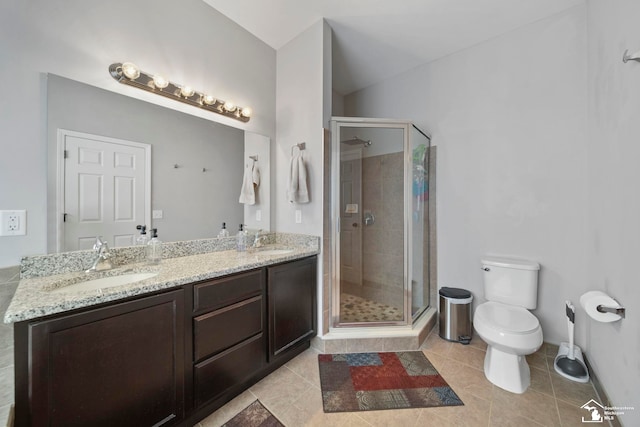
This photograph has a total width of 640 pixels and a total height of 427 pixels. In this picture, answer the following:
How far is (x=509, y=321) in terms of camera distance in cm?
177

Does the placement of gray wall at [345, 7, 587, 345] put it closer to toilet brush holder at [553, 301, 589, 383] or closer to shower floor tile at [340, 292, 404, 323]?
toilet brush holder at [553, 301, 589, 383]

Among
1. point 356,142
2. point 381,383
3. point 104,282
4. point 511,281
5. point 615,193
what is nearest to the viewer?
point 104,282

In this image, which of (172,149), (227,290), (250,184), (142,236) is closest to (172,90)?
(172,149)

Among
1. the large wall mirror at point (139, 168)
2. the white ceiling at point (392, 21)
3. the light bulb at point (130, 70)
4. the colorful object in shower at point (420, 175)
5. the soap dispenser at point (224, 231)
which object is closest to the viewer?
the large wall mirror at point (139, 168)

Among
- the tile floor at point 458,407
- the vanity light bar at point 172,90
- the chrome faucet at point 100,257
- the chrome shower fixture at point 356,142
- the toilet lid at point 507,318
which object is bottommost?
the tile floor at point 458,407

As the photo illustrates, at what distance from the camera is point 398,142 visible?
234 cm

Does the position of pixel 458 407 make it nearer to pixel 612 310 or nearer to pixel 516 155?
pixel 612 310

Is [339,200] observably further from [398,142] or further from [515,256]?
[515,256]

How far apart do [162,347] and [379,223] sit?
2.06 metres

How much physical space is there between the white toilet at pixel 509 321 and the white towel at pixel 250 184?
2061 mm

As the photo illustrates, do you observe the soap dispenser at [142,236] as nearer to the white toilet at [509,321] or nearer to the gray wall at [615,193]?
the white toilet at [509,321]

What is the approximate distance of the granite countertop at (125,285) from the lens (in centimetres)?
91

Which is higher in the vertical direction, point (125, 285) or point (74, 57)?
point (74, 57)

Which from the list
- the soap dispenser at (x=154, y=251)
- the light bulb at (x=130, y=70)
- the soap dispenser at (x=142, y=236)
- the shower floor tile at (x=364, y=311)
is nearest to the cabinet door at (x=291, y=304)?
the shower floor tile at (x=364, y=311)
